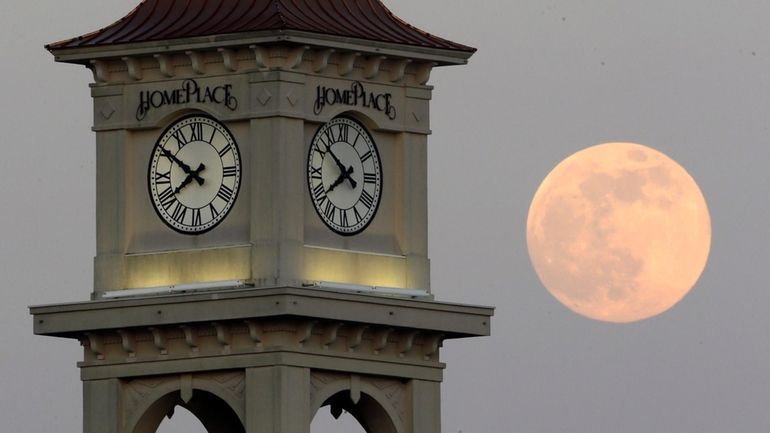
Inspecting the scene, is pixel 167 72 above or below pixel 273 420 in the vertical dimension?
above

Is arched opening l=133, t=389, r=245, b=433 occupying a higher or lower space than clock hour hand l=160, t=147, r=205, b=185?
lower

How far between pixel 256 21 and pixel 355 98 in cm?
258

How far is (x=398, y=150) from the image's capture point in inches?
4139

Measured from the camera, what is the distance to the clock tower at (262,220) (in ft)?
336

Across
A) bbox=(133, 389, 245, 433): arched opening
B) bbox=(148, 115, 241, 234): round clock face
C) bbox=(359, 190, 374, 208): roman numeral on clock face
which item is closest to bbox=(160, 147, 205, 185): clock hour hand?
bbox=(148, 115, 241, 234): round clock face

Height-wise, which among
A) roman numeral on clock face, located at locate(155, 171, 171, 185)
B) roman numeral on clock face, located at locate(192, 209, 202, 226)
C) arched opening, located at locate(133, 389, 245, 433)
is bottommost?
arched opening, located at locate(133, 389, 245, 433)

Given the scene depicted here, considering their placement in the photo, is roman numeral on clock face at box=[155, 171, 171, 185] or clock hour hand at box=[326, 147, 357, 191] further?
roman numeral on clock face at box=[155, 171, 171, 185]

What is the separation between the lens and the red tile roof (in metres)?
103

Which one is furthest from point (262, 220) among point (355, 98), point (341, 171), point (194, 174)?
point (355, 98)

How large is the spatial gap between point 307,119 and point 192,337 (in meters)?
4.42

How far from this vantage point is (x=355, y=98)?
104m

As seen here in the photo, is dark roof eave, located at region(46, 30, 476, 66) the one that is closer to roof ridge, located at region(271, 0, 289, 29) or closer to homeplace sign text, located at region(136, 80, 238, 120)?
roof ridge, located at region(271, 0, 289, 29)

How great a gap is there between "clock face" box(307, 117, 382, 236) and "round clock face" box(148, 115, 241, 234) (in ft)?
4.89

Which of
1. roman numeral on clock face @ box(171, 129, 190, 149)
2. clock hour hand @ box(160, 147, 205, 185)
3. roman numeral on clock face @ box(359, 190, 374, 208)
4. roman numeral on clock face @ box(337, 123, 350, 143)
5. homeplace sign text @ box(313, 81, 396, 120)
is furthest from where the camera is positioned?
roman numeral on clock face @ box(359, 190, 374, 208)
